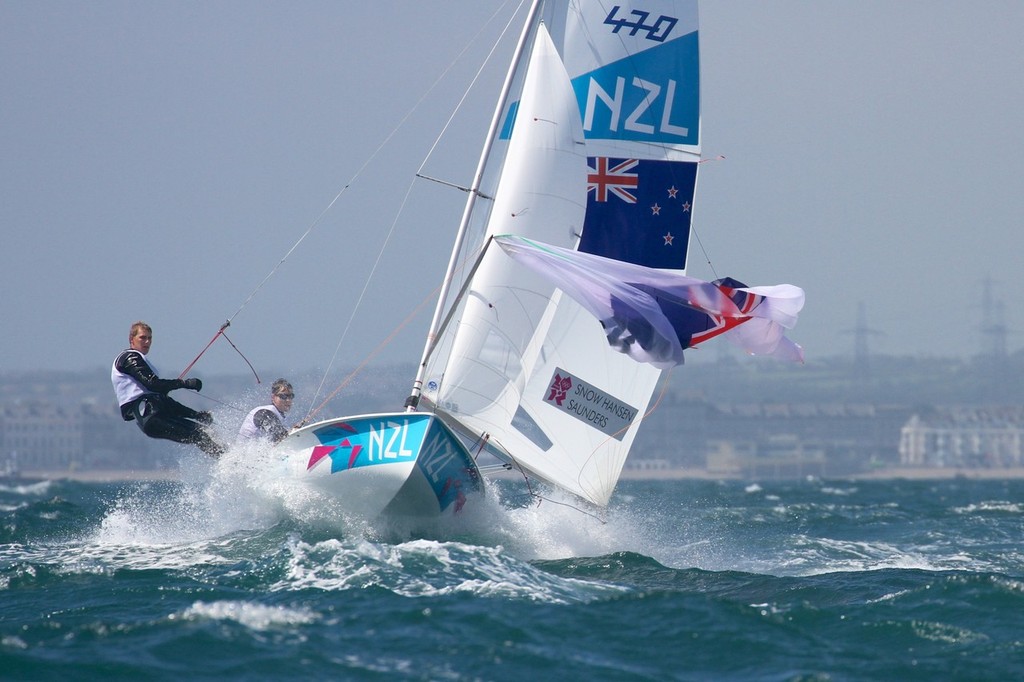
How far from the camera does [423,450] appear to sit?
9297mm

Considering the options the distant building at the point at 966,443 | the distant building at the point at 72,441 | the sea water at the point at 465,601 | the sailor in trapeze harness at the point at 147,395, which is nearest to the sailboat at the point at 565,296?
the sea water at the point at 465,601

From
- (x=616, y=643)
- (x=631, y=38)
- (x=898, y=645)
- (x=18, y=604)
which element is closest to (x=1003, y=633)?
(x=898, y=645)

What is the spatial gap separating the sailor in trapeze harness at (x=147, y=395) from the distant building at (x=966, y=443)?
339 feet

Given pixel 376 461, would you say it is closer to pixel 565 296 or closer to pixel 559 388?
pixel 559 388

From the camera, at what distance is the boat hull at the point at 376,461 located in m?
9.28

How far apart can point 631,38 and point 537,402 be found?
3.20 metres

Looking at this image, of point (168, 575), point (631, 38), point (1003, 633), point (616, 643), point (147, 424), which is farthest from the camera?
point (631, 38)

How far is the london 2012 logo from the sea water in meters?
0.90

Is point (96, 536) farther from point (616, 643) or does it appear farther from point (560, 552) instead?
point (616, 643)

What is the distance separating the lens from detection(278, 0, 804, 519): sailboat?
948cm

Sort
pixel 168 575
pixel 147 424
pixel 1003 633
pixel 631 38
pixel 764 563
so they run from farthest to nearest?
pixel 631 38, pixel 764 563, pixel 147 424, pixel 168 575, pixel 1003 633

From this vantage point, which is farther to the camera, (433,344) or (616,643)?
(433,344)

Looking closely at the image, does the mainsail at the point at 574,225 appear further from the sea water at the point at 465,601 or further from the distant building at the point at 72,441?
the distant building at the point at 72,441

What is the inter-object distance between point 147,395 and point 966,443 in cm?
10713
